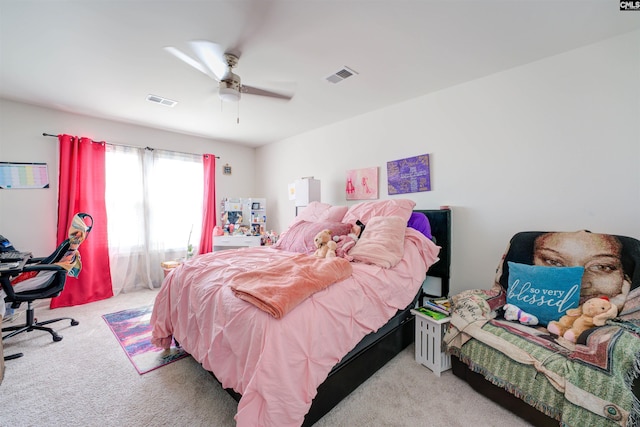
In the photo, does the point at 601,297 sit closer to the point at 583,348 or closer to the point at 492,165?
the point at 583,348

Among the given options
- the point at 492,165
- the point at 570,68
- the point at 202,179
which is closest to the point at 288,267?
the point at 492,165

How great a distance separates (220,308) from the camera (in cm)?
135

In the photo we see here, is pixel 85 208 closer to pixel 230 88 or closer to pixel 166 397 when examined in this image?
pixel 230 88

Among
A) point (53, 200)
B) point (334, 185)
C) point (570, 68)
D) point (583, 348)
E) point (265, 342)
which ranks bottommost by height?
point (583, 348)

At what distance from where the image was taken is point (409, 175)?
9.27 ft

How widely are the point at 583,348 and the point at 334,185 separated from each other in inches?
114

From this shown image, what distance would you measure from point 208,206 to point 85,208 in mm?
1567

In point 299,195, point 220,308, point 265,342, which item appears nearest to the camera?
point 265,342

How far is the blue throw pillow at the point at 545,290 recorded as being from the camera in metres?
1.55

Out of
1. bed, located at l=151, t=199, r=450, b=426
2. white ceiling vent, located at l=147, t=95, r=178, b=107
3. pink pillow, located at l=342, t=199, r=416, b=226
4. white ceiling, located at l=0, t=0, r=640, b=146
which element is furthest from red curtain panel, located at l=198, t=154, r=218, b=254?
pink pillow, located at l=342, t=199, r=416, b=226

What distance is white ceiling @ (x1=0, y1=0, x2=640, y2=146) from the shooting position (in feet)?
4.91

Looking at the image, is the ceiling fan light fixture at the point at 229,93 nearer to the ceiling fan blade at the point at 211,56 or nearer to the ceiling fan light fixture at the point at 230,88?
the ceiling fan light fixture at the point at 230,88

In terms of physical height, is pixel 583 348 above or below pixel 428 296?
above

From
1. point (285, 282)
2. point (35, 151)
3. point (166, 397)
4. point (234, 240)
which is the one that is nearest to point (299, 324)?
point (285, 282)
